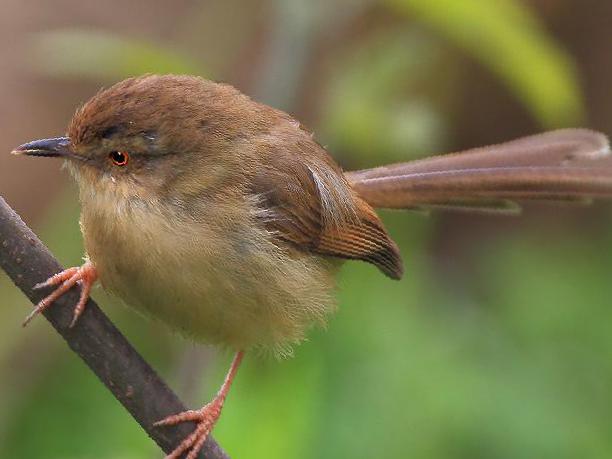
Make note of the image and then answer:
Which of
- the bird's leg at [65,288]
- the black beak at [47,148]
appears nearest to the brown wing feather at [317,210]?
the black beak at [47,148]

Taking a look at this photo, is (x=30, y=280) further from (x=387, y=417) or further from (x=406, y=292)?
(x=406, y=292)

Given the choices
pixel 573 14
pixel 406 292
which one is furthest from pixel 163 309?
pixel 573 14

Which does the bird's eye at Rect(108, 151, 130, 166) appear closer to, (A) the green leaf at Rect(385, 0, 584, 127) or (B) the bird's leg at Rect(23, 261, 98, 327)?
(B) the bird's leg at Rect(23, 261, 98, 327)

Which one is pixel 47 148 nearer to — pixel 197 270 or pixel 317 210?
pixel 197 270

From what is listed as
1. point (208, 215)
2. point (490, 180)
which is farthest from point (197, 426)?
point (490, 180)

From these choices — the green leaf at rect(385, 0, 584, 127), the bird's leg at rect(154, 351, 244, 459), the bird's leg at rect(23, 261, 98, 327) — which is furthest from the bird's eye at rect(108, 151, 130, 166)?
→ the green leaf at rect(385, 0, 584, 127)
